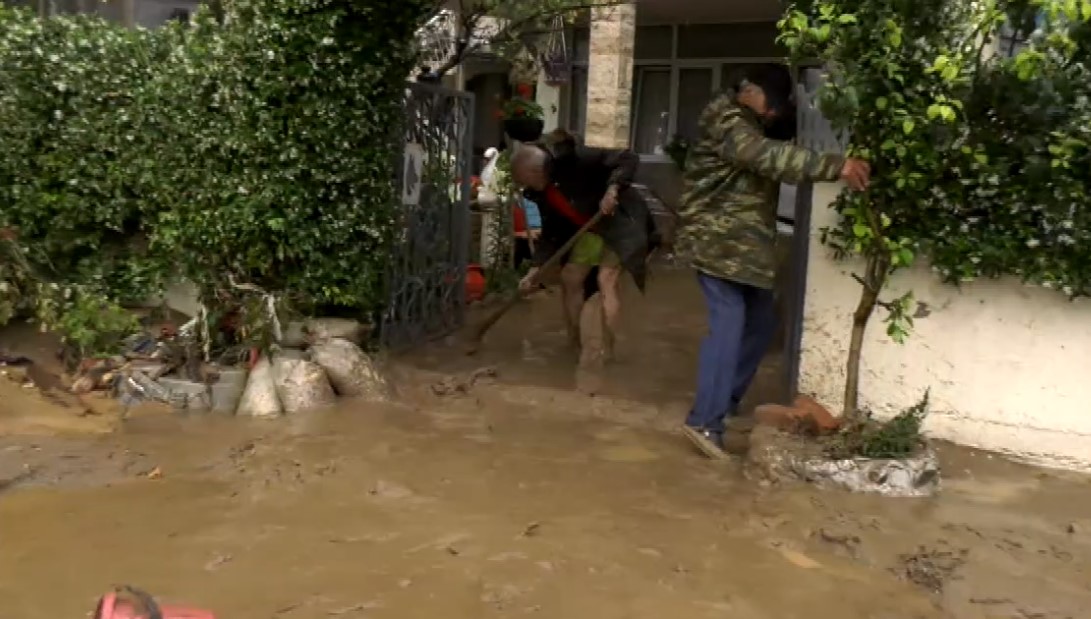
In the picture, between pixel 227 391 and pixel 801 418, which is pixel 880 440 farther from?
pixel 227 391

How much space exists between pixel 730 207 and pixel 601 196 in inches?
82.6

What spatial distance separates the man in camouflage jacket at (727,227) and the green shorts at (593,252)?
5.90 ft

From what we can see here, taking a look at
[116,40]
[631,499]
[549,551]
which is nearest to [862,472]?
[631,499]

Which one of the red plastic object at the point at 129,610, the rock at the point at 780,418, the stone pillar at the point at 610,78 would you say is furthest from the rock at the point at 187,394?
the stone pillar at the point at 610,78

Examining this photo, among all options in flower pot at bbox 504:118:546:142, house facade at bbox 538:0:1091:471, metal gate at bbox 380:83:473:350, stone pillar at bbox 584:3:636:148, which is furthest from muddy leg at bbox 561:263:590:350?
stone pillar at bbox 584:3:636:148

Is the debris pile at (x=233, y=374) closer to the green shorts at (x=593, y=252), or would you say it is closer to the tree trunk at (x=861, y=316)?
the green shorts at (x=593, y=252)

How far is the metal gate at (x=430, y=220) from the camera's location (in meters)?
7.08

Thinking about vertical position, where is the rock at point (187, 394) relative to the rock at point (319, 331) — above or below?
below

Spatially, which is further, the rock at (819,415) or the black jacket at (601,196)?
the black jacket at (601,196)

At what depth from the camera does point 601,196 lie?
7.23m

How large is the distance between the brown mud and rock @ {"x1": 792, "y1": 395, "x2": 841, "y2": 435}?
43 cm

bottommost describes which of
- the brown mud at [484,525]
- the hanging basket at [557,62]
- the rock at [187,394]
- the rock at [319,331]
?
the brown mud at [484,525]

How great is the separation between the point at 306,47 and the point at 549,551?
330cm

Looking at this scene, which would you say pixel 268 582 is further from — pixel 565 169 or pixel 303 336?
pixel 565 169
